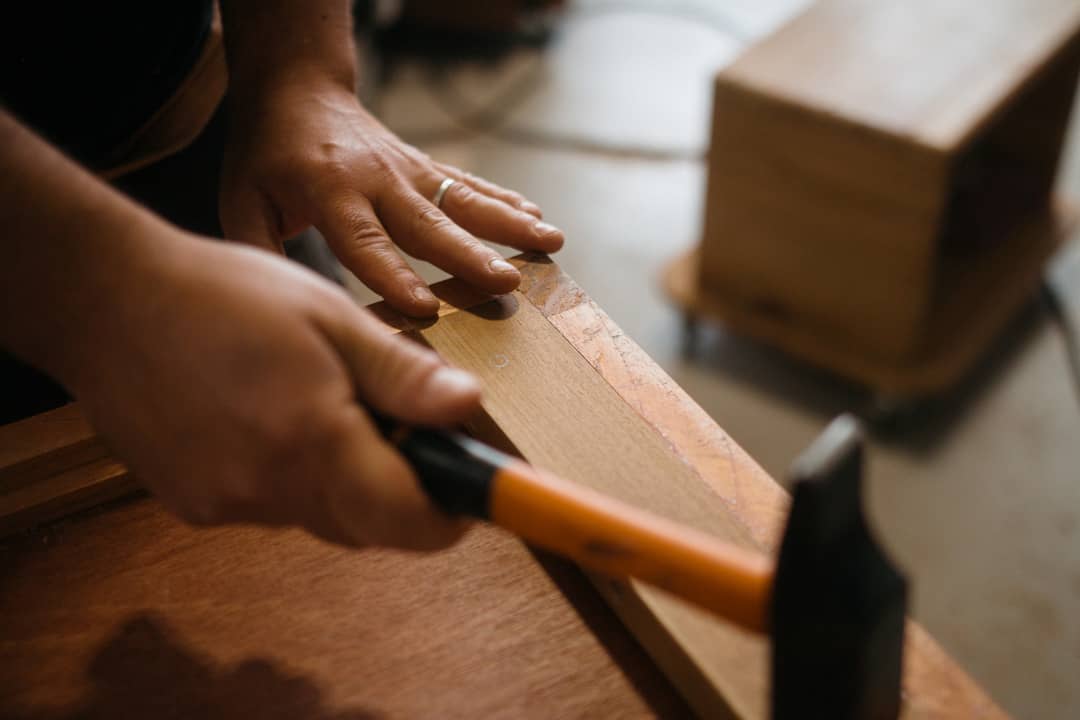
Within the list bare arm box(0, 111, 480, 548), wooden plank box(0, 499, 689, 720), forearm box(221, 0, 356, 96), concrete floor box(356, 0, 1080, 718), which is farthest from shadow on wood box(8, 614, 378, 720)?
concrete floor box(356, 0, 1080, 718)

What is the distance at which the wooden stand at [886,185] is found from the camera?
1.49m

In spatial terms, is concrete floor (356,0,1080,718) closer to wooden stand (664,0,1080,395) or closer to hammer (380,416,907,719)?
wooden stand (664,0,1080,395)

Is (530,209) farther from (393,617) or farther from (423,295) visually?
(393,617)

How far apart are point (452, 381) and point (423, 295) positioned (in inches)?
8.8

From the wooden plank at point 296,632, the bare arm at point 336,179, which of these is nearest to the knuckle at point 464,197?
the bare arm at point 336,179

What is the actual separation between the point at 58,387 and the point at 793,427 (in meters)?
1.33

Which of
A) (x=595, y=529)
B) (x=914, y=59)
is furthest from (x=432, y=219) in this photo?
(x=914, y=59)

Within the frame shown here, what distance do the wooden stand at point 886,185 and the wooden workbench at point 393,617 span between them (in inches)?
39.8

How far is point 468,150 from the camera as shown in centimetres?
238

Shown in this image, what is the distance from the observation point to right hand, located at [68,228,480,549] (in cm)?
46

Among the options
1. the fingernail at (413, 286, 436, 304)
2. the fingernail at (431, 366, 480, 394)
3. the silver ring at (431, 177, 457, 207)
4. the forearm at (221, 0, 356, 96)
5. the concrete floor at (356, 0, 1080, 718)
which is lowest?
the concrete floor at (356, 0, 1080, 718)

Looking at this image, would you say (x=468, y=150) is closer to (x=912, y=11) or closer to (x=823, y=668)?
(x=912, y=11)

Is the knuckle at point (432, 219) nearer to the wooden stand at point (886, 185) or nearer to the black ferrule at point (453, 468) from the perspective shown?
the black ferrule at point (453, 468)

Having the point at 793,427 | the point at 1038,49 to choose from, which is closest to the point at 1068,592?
the point at 793,427
